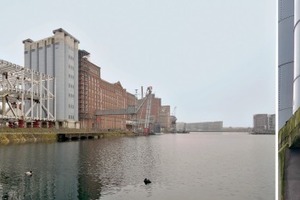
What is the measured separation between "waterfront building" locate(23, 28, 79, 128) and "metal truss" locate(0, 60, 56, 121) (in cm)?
269

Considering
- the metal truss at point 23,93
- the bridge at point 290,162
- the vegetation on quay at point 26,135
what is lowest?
the vegetation on quay at point 26,135

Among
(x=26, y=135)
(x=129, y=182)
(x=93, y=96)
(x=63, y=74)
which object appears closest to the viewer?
(x=129, y=182)

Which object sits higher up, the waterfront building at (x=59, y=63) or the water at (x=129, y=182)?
the waterfront building at (x=59, y=63)

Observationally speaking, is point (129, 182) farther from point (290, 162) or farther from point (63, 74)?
point (63, 74)

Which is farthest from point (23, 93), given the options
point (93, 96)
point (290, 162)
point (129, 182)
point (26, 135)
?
point (290, 162)

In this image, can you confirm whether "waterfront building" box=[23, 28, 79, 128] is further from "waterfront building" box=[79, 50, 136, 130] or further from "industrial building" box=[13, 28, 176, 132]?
"waterfront building" box=[79, 50, 136, 130]

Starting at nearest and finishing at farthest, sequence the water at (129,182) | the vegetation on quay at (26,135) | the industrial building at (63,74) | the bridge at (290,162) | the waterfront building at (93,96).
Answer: the bridge at (290,162)
the water at (129,182)
the vegetation on quay at (26,135)
the industrial building at (63,74)
the waterfront building at (93,96)

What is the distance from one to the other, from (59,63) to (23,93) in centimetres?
2242

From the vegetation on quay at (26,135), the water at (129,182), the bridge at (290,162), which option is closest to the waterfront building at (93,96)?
the vegetation on quay at (26,135)

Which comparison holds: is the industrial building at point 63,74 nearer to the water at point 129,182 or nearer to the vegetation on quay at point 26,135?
the vegetation on quay at point 26,135

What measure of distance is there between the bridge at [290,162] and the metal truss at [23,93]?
80440 mm

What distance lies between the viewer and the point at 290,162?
14.1m

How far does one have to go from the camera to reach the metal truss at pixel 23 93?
86875mm

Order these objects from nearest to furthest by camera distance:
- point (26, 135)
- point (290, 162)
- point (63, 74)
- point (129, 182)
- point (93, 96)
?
point (290, 162) → point (129, 182) → point (26, 135) → point (63, 74) → point (93, 96)
